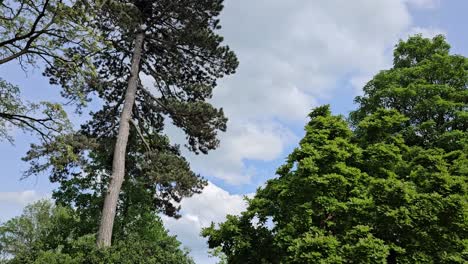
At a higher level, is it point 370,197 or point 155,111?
point 155,111

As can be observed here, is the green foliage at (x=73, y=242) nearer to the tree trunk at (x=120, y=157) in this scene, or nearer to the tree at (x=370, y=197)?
the tree trunk at (x=120, y=157)

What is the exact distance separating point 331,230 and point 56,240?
51.3 feet

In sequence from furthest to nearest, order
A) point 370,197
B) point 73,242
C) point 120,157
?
point 120,157 → point 73,242 → point 370,197

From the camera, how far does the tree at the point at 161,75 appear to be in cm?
2006

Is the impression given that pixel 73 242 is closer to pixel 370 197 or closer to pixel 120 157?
pixel 120 157

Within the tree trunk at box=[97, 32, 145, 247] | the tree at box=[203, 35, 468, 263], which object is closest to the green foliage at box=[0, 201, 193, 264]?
the tree trunk at box=[97, 32, 145, 247]

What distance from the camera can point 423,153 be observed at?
55.9 feet

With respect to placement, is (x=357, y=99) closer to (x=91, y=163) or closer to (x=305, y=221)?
(x=305, y=221)

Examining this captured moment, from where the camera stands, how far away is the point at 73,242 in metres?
17.6

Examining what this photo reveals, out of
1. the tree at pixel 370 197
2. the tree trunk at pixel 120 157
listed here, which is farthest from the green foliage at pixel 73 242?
the tree at pixel 370 197

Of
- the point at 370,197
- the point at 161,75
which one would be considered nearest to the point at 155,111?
the point at 161,75

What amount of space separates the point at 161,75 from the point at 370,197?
11934 millimetres

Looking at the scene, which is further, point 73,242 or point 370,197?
point 73,242

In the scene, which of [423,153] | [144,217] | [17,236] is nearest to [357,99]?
[423,153]
